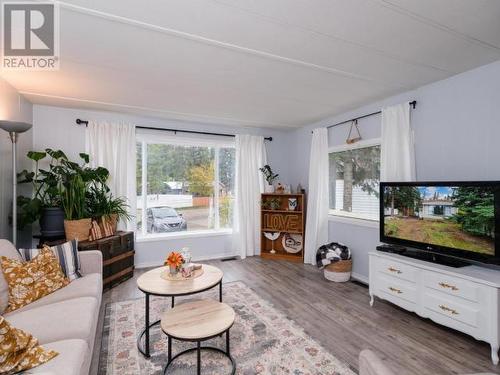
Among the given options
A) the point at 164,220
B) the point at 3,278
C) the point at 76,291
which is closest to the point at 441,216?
the point at 76,291

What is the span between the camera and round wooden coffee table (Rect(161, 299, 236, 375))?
1.63 metres

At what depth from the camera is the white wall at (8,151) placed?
267 centimetres

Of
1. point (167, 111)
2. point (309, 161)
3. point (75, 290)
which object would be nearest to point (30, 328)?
point (75, 290)

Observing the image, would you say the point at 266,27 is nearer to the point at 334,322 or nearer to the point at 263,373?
the point at 263,373

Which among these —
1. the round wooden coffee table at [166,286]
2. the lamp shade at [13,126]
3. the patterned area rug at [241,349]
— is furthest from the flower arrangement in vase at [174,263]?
the lamp shade at [13,126]

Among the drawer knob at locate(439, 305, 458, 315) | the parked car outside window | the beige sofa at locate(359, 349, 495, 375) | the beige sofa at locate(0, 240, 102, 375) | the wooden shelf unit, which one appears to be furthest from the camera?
the wooden shelf unit

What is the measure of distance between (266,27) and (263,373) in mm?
2422

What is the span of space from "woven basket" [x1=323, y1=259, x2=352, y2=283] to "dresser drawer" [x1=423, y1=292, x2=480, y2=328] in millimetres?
1191

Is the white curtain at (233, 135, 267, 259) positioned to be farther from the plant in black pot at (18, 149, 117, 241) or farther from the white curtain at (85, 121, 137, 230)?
the plant in black pot at (18, 149, 117, 241)

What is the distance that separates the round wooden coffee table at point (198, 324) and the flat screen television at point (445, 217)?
2095 mm

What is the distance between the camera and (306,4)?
1.57 metres

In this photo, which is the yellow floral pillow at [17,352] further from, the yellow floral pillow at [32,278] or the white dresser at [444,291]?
the white dresser at [444,291]

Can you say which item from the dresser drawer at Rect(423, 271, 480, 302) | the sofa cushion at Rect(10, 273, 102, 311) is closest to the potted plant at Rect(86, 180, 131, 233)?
the sofa cushion at Rect(10, 273, 102, 311)

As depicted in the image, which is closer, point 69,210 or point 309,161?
point 69,210
